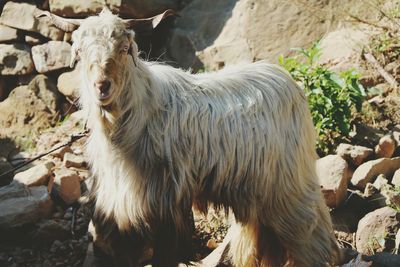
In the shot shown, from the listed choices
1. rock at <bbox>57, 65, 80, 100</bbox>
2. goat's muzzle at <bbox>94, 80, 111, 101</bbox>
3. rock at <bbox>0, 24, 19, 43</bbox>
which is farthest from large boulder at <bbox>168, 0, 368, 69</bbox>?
goat's muzzle at <bbox>94, 80, 111, 101</bbox>

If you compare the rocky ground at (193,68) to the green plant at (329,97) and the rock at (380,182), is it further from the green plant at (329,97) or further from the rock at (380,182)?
the green plant at (329,97)

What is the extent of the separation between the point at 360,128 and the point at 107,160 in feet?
9.39

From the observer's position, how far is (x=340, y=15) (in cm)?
713

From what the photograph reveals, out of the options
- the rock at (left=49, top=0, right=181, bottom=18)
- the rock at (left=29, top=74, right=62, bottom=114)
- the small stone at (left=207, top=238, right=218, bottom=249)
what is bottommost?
the small stone at (left=207, top=238, right=218, bottom=249)

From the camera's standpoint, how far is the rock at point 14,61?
25.2 feet

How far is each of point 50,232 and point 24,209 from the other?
295 mm

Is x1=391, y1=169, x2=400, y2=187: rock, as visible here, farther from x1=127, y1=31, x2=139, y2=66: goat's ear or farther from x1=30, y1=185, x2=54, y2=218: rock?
x1=30, y1=185, x2=54, y2=218: rock

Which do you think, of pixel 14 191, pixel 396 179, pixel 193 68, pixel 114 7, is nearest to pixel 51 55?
pixel 114 7

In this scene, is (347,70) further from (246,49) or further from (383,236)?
(383,236)

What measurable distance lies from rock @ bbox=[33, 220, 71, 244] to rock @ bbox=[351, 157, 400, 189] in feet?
8.44

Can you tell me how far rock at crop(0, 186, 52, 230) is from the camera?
17.7 ft

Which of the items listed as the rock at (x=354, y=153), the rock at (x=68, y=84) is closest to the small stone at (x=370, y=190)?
the rock at (x=354, y=153)

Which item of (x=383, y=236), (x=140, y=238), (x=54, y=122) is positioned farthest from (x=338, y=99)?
(x=54, y=122)

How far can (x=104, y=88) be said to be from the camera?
396 cm
